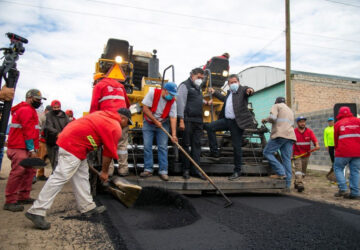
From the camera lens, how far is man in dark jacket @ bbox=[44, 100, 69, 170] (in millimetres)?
5113

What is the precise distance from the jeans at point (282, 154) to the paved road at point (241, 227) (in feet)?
2.85

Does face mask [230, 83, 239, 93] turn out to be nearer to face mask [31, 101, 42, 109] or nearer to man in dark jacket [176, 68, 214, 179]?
man in dark jacket [176, 68, 214, 179]

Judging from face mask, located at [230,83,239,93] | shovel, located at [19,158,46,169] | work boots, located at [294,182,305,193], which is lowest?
work boots, located at [294,182,305,193]

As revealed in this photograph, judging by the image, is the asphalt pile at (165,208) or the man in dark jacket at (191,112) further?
the man in dark jacket at (191,112)

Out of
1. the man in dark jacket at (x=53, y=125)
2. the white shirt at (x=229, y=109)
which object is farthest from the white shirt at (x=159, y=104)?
the man in dark jacket at (x=53, y=125)

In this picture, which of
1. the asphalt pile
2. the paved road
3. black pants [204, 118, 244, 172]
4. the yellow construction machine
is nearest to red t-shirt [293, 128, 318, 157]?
the yellow construction machine

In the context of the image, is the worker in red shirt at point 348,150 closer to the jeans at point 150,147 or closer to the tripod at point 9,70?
the jeans at point 150,147

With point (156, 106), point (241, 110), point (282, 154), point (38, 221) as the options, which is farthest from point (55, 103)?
point (282, 154)

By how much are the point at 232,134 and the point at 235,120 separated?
24cm

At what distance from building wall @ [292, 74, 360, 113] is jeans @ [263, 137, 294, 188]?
10521 millimetres

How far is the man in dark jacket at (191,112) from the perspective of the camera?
4230mm

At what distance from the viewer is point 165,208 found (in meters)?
3.22

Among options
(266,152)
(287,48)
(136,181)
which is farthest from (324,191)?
(287,48)

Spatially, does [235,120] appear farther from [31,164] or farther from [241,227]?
[31,164]
